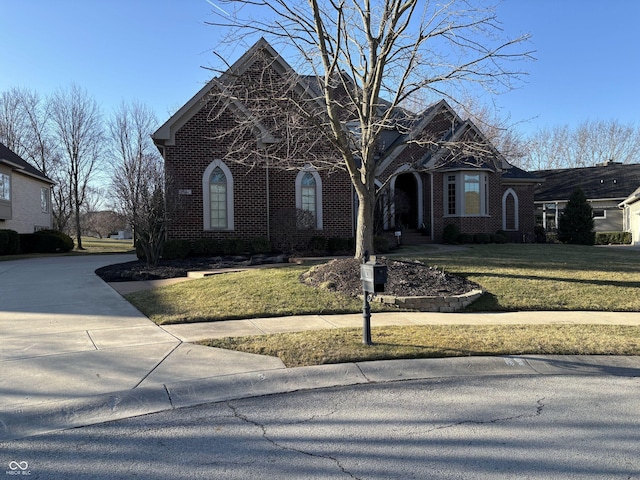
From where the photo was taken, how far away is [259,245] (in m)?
16.9

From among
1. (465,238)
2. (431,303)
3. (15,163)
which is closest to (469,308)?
(431,303)

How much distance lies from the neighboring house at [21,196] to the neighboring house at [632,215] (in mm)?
37479

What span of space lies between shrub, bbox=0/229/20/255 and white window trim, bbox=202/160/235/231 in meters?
13.6

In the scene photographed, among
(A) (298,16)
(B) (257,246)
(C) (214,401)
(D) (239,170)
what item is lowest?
(C) (214,401)

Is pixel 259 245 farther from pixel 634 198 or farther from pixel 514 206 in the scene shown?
pixel 634 198

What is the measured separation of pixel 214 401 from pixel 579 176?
4179cm

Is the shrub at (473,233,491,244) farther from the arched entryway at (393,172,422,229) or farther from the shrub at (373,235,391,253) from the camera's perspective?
the shrub at (373,235,391,253)

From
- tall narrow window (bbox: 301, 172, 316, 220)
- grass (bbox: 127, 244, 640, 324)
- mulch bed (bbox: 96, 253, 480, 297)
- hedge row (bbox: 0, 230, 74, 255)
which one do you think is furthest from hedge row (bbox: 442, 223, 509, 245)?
hedge row (bbox: 0, 230, 74, 255)

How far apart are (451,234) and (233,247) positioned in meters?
10.3

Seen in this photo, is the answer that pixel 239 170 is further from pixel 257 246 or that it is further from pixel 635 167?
pixel 635 167

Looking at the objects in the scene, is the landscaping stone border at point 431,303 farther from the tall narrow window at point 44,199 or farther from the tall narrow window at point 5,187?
the tall narrow window at point 44,199

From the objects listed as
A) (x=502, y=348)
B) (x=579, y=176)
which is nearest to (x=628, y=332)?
(x=502, y=348)

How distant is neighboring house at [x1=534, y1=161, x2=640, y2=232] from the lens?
36469 millimetres

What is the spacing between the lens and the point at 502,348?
6.47m
